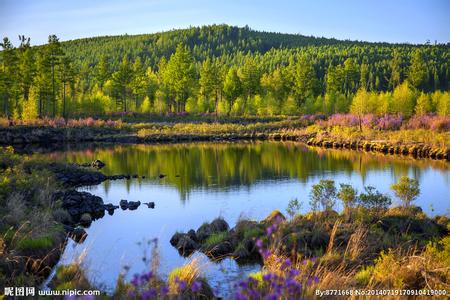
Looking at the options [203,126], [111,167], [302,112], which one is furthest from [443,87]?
[111,167]

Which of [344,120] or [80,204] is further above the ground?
[344,120]

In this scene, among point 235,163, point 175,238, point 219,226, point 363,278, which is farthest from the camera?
point 235,163

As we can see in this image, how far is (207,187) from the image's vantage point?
27172 mm

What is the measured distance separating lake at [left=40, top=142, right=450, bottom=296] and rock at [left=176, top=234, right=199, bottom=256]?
15.8 inches

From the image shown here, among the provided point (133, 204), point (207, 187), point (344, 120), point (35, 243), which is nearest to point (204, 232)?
point (35, 243)

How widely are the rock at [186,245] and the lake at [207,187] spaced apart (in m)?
0.40

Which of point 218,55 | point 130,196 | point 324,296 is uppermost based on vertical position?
point 218,55

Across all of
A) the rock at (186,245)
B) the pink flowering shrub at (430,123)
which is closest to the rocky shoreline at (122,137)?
the pink flowering shrub at (430,123)

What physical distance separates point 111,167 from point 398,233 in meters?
25.6

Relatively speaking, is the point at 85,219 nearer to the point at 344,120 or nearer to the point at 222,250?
the point at 222,250

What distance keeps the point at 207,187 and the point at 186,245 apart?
38.8 feet

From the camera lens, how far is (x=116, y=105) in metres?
83.0

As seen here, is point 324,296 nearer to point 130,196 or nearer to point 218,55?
point 130,196

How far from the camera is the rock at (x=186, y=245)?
15289 millimetres
